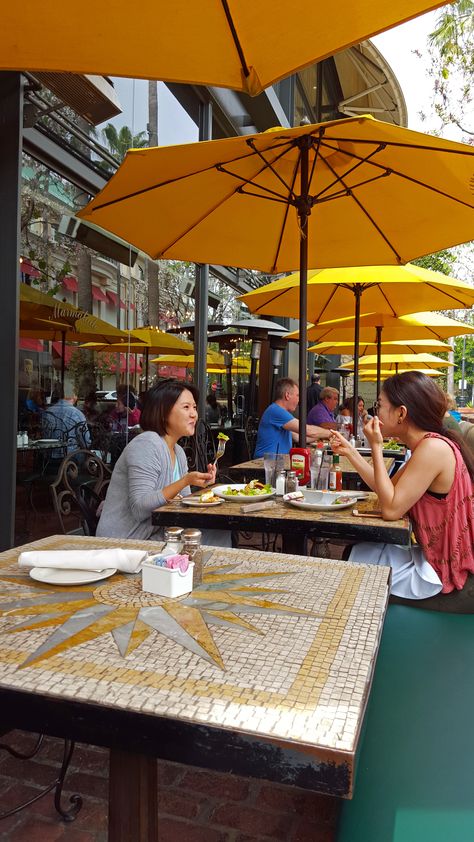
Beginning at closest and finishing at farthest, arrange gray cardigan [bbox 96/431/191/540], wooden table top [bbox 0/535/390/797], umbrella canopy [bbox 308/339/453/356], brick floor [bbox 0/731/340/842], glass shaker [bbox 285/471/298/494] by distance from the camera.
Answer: wooden table top [bbox 0/535/390/797] → brick floor [bbox 0/731/340/842] → gray cardigan [bbox 96/431/191/540] → glass shaker [bbox 285/471/298/494] → umbrella canopy [bbox 308/339/453/356]

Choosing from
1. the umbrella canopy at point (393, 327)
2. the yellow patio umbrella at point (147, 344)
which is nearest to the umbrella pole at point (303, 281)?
the yellow patio umbrella at point (147, 344)

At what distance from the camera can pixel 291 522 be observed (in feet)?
8.37

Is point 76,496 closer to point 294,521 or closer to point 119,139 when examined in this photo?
point 294,521

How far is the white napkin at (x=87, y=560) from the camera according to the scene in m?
1.71

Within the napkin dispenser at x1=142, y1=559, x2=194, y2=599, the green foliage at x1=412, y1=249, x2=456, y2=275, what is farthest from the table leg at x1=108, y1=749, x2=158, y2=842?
the green foliage at x1=412, y1=249, x2=456, y2=275

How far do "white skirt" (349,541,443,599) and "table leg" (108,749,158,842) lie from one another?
149 centimetres

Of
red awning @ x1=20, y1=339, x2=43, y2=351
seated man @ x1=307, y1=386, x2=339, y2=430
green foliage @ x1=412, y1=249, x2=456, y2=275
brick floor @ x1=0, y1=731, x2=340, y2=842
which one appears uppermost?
green foliage @ x1=412, y1=249, x2=456, y2=275

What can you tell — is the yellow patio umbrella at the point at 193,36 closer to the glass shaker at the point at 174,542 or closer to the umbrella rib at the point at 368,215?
the umbrella rib at the point at 368,215

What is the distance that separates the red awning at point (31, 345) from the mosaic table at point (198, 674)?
3.21 metres

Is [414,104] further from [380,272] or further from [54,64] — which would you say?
[54,64]

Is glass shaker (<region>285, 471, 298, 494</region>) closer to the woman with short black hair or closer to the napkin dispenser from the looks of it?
the woman with short black hair

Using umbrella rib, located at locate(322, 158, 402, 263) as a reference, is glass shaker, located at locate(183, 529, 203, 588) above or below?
below

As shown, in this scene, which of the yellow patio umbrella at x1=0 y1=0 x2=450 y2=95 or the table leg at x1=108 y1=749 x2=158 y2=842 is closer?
the table leg at x1=108 y1=749 x2=158 y2=842

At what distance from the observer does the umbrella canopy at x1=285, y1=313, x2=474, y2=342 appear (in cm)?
749
